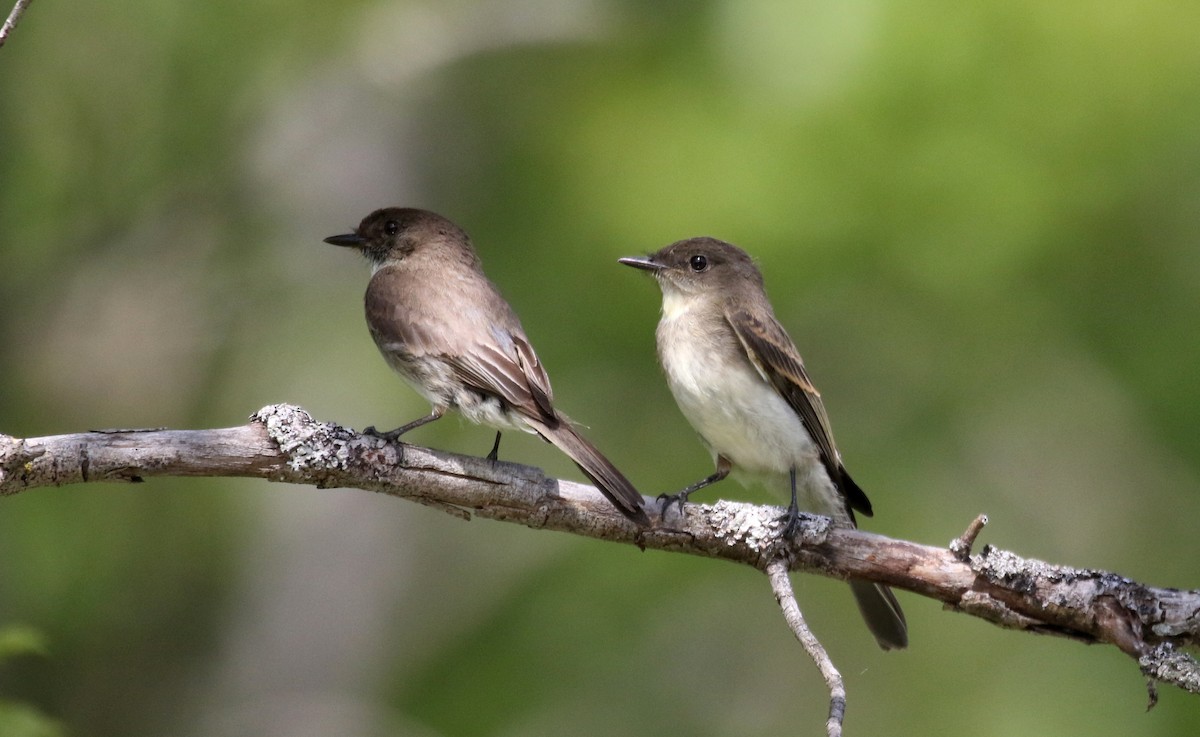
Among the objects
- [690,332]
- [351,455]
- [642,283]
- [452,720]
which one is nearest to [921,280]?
[642,283]

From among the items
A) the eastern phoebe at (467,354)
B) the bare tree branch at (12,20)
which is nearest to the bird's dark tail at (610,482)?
the eastern phoebe at (467,354)

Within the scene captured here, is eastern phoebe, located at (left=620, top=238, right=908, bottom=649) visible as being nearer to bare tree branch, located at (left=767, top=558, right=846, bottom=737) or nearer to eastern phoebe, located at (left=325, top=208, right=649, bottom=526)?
eastern phoebe, located at (left=325, top=208, right=649, bottom=526)

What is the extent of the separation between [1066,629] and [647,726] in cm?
510

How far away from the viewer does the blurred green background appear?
8.10m

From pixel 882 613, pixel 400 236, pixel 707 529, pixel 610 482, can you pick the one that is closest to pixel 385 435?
pixel 610 482

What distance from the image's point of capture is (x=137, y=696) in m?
9.62

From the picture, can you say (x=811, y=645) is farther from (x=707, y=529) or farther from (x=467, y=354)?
(x=467, y=354)

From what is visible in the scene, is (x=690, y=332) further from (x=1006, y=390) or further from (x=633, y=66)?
(x=633, y=66)

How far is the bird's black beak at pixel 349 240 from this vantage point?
255 inches

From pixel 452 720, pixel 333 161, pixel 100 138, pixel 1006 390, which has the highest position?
pixel 333 161

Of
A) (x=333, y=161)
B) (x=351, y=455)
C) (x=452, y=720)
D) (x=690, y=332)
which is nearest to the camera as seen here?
(x=351, y=455)

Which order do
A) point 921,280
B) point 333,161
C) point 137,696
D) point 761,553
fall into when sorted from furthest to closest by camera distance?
point 333,161, point 137,696, point 921,280, point 761,553

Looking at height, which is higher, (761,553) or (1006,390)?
(1006,390)

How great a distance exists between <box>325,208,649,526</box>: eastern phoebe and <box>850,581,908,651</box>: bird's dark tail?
5.30 ft
